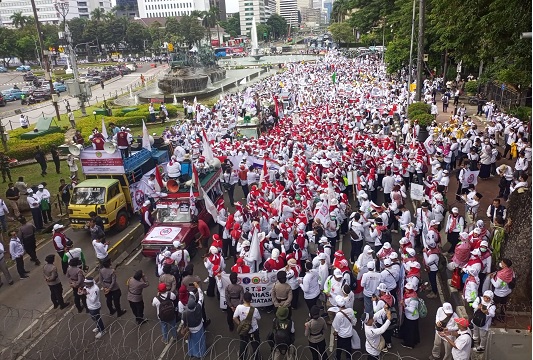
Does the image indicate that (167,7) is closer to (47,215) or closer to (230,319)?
(47,215)

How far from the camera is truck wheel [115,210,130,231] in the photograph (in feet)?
47.9

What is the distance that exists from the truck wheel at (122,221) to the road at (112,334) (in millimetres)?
3205

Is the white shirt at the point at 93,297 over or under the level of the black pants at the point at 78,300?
over

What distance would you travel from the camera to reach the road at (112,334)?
337 inches

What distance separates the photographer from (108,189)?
1410 cm

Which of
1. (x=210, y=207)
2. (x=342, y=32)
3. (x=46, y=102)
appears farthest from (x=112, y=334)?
(x=342, y=32)

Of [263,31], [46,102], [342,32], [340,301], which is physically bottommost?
[46,102]

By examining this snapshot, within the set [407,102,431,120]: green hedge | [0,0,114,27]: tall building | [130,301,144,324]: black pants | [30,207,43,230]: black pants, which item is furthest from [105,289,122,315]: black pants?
[0,0,114,27]: tall building

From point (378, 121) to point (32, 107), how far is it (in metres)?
34.1

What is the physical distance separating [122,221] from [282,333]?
9.35m

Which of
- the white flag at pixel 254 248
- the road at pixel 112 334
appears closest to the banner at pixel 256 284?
the road at pixel 112 334

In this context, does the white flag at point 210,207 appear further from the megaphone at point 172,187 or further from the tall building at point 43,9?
the tall building at point 43,9

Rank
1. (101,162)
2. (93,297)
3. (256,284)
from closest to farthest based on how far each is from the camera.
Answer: (93,297), (256,284), (101,162)

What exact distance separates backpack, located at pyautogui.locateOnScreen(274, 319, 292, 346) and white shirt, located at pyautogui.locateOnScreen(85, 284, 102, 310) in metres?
3.91
